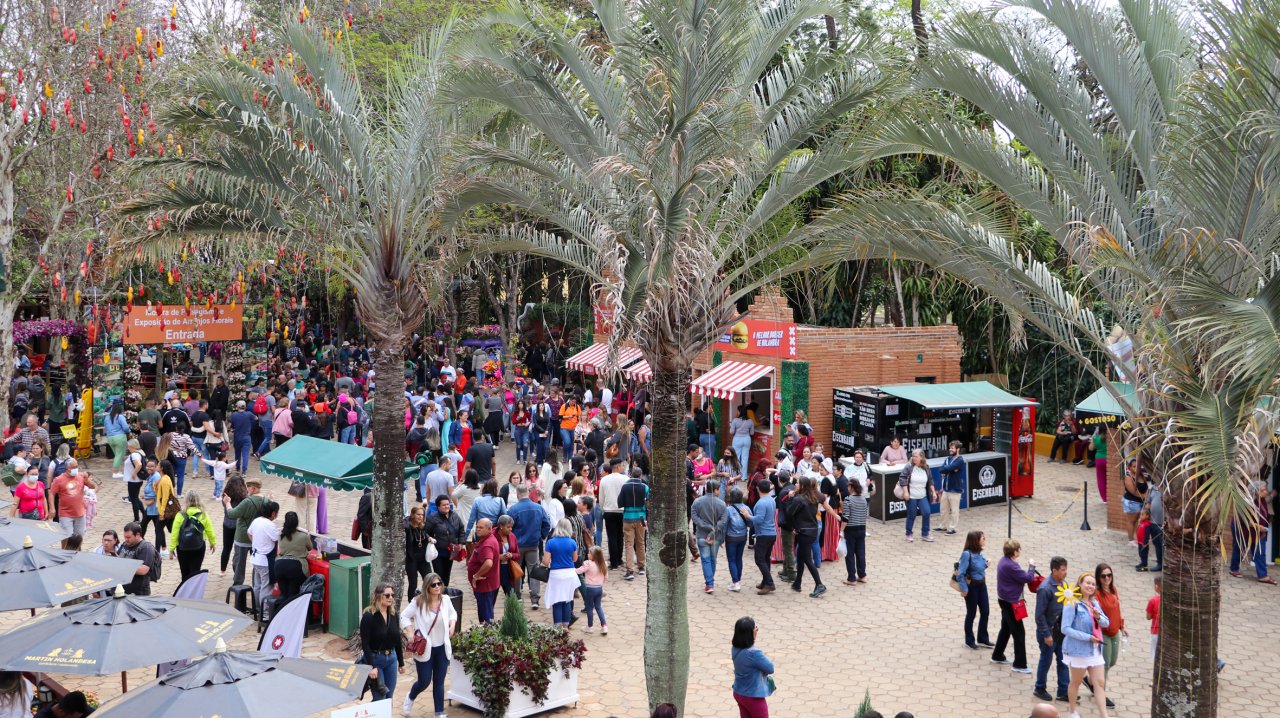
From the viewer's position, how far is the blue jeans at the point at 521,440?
2211 cm

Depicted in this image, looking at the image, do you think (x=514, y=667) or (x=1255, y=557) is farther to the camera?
(x=1255, y=557)

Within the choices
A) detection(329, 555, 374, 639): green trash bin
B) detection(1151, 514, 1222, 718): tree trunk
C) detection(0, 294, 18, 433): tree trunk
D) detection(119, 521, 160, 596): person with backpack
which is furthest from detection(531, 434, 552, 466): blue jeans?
detection(1151, 514, 1222, 718): tree trunk

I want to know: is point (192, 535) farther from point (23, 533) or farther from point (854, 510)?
point (854, 510)

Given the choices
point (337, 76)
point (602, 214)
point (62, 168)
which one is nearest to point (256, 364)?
point (62, 168)

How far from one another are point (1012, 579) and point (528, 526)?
547cm

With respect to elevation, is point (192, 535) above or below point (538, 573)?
above

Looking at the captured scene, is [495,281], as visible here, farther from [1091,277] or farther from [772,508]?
[1091,277]

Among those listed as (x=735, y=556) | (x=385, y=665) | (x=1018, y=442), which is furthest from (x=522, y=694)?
(x=1018, y=442)

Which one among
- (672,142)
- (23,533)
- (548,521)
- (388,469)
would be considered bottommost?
(548,521)

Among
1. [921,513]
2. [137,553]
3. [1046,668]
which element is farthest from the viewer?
[921,513]

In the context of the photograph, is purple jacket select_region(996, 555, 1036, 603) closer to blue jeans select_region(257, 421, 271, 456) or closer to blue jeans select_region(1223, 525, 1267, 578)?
blue jeans select_region(1223, 525, 1267, 578)

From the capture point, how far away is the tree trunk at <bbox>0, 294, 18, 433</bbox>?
2127cm

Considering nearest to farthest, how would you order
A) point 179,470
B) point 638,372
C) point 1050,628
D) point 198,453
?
point 1050,628, point 179,470, point 198,453, point 638,372

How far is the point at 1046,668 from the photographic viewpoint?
10.3 meters
